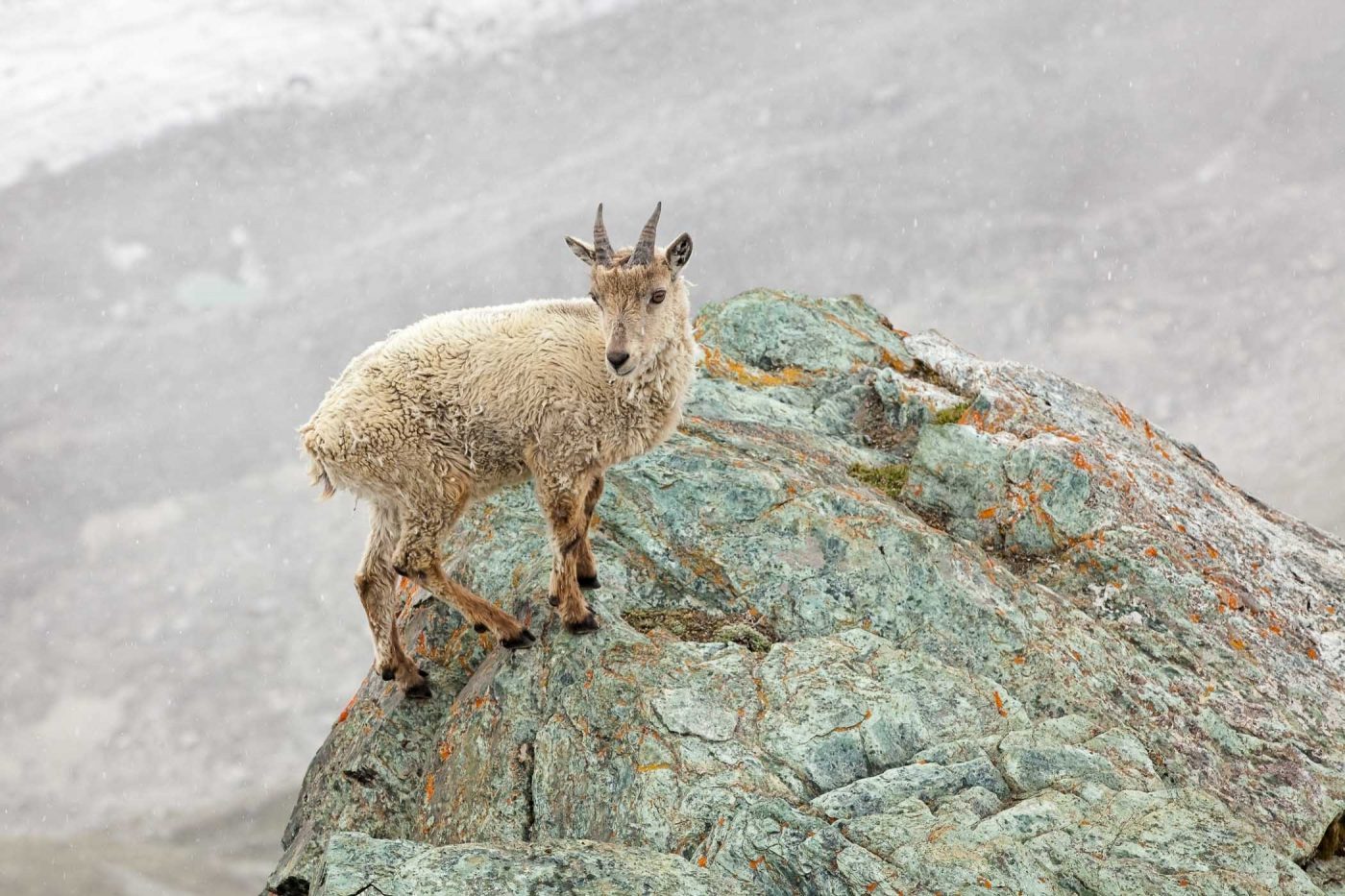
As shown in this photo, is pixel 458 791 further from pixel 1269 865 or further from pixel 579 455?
pixel 1269 865

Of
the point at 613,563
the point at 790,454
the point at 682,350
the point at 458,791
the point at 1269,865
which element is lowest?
the point at 458,791

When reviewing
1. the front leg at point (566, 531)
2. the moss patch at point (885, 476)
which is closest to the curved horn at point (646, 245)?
the front leg at point (566, 531)

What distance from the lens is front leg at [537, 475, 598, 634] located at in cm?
941

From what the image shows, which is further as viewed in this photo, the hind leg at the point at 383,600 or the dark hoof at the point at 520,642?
the hind leg at the point at 383,600

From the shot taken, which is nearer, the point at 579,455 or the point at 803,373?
the point at 579,455

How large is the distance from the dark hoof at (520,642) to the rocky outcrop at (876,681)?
0.51 feet

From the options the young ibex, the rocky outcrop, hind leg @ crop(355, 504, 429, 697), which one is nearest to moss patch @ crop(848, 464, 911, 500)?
the rocky outcrop

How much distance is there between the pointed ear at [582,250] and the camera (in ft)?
32.1

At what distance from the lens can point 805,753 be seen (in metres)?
8.22

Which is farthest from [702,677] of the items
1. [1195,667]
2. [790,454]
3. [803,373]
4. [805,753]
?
[803,373]

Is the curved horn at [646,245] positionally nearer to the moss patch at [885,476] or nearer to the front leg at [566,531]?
the front leg at [566,531]

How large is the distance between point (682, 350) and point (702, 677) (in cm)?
331

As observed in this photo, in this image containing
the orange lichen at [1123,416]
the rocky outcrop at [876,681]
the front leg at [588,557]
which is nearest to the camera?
the rocky outcrop at [876,681]

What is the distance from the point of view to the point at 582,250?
983cm
